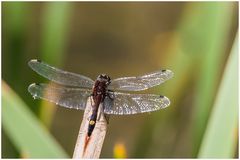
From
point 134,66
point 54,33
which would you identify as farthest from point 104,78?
point 134,66

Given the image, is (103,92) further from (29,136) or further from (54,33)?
(54,33)

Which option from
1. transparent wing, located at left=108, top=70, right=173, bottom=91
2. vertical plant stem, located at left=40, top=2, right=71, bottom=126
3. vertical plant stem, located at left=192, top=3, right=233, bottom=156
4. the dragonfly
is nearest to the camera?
the dragonfly

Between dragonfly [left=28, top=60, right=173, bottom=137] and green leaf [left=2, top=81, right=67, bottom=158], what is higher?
dragonfly [left=28, top=60, right=173, bottom=137]

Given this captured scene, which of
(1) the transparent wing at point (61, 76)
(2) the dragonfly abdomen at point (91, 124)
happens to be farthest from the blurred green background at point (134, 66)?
(2) the dragonfly abdomen at point (91, 124)

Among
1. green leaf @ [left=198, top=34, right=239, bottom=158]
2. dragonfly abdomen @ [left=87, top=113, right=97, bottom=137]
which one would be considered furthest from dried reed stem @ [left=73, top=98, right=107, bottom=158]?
green leaf @ [left=198, top=34, right=239, bottom=158]

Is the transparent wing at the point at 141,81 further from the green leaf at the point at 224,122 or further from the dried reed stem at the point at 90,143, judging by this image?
the dried reed stem at the point at 90,143

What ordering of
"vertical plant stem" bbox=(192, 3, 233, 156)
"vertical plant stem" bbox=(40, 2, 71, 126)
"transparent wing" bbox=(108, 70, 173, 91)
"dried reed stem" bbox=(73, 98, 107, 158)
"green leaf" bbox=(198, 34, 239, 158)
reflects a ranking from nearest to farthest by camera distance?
"dried reed stem" bbox=(73, 98, 107, 158) → "green leaf" bbox=(198, 34, 239, 158) → "transparent wing" bbox=(108, 70, 173, 91) → "vertical plant stem" bbox=(192, 3, 233, 156) → "vertical plant stem" bbox=(40, 2, 71, 126)

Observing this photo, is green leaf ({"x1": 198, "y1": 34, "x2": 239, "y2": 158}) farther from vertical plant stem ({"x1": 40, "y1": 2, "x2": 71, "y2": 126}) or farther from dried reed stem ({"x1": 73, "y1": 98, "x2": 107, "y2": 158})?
vertical plant stem ({"x1": 40, "y1": 2, "x2": 71, "y2": 126})
